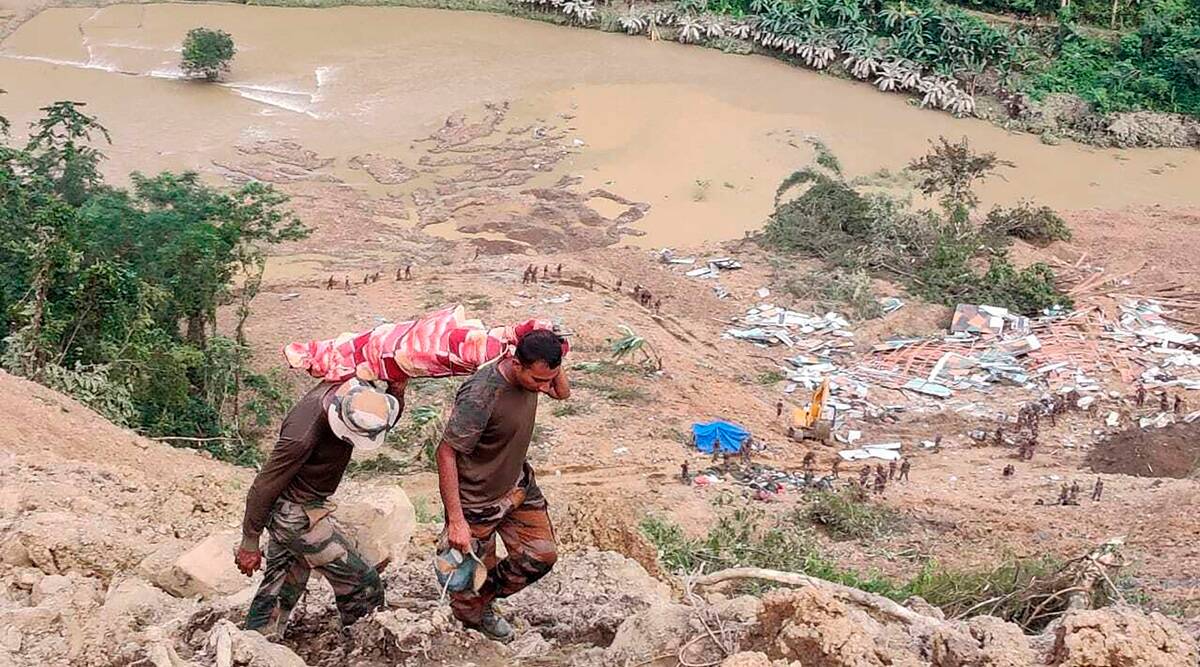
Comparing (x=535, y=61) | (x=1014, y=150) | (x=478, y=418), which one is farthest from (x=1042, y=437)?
(x=535, y=61)

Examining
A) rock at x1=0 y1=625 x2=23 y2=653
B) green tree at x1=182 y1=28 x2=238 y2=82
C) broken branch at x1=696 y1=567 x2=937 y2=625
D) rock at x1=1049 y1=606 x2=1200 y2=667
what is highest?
rock at x1=1049 y1=606 x2=1200 y2=667

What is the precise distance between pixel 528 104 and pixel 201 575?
51.2 feet

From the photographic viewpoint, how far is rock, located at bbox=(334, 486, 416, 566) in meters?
4.09

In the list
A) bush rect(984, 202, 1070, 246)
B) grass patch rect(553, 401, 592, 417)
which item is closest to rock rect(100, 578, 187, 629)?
grass patch rect(553, 401, 592, 417)

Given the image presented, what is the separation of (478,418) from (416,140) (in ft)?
47.7

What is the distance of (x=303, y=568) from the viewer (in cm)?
365

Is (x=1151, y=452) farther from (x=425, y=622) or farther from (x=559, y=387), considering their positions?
(x=425, y=622)

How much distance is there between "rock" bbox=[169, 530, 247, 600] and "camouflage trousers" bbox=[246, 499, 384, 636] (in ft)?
1.52

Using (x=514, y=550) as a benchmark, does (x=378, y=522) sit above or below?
below

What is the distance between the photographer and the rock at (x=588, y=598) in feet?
12.9

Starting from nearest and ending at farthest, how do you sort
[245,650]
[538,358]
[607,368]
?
1. [245,650]
2. [538,358]
3. [607,368]

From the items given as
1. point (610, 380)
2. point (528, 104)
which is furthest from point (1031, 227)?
point (528, 104)

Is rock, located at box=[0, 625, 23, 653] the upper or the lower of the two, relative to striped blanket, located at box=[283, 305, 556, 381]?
lower

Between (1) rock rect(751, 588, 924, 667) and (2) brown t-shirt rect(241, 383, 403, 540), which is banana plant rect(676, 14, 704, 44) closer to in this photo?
(2) brown t-shirt rect(241, 383, 403, 540)
